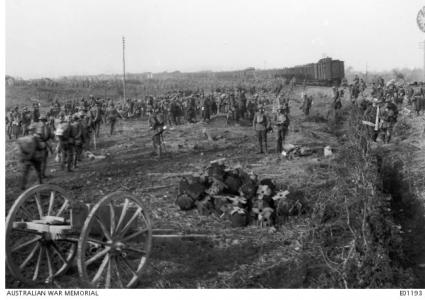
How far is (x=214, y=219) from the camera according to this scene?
9.77 metres

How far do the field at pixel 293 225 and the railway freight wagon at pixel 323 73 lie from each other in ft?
89.6

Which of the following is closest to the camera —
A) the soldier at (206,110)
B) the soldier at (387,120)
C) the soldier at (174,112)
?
the soldier at (387,120)

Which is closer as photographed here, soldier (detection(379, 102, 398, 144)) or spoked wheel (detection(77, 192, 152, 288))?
spoked wheel (detection(77, 192, 152, 288))

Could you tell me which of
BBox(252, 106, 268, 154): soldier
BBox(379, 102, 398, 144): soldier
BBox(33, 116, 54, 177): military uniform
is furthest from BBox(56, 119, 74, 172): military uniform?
BBox(379, 102, 398, 144): soldier

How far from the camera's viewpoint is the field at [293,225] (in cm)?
710

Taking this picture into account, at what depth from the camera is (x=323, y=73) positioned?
142 ft

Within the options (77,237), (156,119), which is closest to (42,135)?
(77,237)

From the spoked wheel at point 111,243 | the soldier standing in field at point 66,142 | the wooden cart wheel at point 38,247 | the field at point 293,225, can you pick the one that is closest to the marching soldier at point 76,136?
the soldier standing in field at point 66,142

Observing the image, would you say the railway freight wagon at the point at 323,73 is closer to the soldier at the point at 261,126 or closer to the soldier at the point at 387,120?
the soldier at the point at 387,120

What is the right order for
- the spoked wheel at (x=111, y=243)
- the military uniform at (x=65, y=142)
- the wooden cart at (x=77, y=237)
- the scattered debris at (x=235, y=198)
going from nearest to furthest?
the spoked wheel at (x=111, y=243) → the wooden cart at (x=77, y=237) → the scattered debris at (x=235, y=198) → the military uniform at (x=65, y=142)

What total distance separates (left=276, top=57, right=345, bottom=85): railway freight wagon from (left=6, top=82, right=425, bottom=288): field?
2732 cm

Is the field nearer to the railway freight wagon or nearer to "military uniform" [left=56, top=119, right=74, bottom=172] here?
"military uniform" [left=56, top=119, right=74, bottom=172]

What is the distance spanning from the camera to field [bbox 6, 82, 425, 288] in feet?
23.3

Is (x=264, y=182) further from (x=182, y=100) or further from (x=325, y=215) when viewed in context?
(x=182, y=100)
